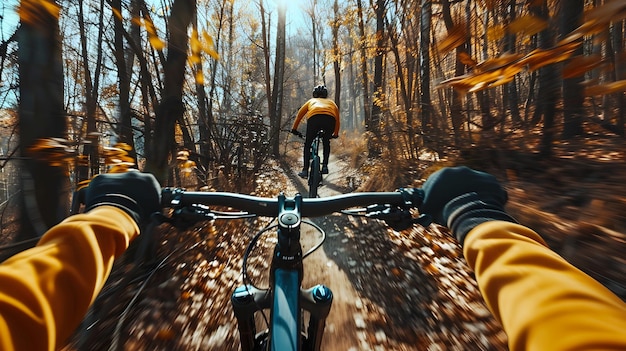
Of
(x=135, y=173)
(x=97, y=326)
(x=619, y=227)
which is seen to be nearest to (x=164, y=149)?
(x=97, y=326)

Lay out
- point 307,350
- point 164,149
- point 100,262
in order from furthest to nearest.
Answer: point 164,149 < point 307,350 < point 100,262

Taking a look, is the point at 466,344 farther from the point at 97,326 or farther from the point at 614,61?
the point at 97,326

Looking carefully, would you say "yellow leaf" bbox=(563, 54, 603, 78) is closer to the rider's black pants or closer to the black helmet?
the rider's black pants

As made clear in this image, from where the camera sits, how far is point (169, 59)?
4.07 m

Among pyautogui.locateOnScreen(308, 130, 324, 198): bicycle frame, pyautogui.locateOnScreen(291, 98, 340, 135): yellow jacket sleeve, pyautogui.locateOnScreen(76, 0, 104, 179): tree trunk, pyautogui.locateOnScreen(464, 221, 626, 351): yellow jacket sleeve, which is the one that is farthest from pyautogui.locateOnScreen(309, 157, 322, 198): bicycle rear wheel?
pyautogui.locateOnScreen(464, 221, 626, 351): yellow jacket sleeve

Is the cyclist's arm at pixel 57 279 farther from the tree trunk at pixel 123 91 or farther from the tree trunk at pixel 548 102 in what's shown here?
the tree trunk at pixel 548 102

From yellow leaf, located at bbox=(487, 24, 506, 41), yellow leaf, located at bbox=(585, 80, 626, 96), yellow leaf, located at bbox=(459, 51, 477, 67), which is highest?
yellow leaf, located at bbox=(487, 24, 506, 41)

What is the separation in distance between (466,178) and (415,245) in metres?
3.27

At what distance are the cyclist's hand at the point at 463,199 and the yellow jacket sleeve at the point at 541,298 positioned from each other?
134 mm

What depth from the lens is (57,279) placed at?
717 mm

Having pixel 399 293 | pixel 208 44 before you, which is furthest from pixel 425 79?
pixel 208 44

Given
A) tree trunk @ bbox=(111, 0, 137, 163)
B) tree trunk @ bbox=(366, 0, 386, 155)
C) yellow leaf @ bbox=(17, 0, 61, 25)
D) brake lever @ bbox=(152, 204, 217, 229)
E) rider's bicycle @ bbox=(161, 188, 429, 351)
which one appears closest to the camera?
rider's bicycle @ bbox=(161, 188, 429, 351)

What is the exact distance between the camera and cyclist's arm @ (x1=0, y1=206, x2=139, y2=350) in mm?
590

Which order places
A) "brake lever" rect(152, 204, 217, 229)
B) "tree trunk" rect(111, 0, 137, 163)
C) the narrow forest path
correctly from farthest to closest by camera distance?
"tree trunk" rect(111, 0, 137, 163) → the narrow forest path → "brake lever" rect(152, 204, 217, 229)
